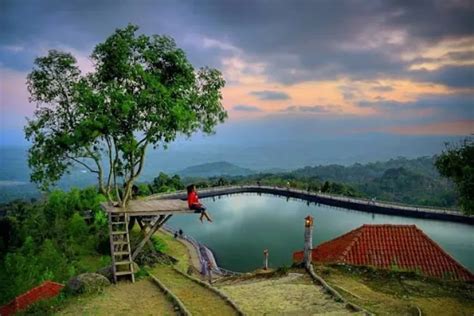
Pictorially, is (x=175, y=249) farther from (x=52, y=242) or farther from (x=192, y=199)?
(x=192, y=199)

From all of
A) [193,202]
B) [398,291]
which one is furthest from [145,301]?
[398,291]

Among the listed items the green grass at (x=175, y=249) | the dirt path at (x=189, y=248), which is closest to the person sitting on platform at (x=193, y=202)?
the dirt path at (x=189, y=248)

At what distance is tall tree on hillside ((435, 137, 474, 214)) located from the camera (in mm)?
15359

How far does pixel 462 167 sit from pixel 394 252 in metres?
5.07

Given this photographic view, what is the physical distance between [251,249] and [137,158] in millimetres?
19929

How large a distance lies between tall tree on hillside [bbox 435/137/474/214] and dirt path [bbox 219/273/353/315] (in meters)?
6.12

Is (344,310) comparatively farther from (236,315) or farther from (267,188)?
(267,188)

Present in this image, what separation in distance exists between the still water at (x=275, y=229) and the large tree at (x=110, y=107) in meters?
16.9

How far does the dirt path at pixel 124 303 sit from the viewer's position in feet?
35.4

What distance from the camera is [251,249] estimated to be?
1312 inches

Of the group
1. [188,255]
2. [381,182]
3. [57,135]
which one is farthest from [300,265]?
[381,182]

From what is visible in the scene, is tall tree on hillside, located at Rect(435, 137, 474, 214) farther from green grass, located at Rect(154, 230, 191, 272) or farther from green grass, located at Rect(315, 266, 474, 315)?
green grass, located at Rect(154, 230, 191, 272)

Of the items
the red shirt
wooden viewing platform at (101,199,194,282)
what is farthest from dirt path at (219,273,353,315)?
wooden viewing platform at (101,199,194,282)

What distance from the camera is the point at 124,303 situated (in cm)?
1137
